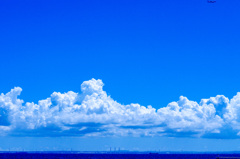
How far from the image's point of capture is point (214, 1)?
49156mm
